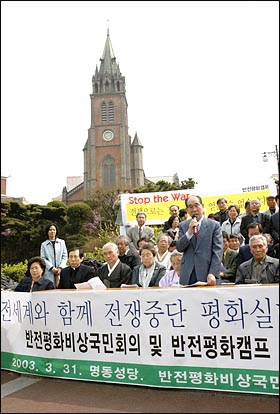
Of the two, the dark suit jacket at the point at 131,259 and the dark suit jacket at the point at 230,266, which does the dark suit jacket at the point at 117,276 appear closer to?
the dark suit jacket at the point at 131,259

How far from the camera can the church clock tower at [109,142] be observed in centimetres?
7538

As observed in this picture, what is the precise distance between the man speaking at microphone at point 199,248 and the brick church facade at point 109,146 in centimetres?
6794

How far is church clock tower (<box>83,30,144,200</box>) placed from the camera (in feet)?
247

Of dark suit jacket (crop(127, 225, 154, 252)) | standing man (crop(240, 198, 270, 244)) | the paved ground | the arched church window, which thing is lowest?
the paved ground

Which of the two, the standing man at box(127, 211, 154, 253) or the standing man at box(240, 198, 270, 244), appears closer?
the standing man at box(240, 198, 270, 244)

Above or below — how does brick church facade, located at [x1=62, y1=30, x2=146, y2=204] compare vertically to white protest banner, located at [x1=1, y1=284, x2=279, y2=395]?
above

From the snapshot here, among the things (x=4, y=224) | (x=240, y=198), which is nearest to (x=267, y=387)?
(x=240, y=198)

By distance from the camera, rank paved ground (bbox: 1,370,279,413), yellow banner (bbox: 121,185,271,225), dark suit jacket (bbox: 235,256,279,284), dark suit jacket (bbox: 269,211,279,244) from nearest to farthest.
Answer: paved ground (bbox: 1,370,279,413) < dark suit jacket (bbox: 235,256,279,284) < dark suit jacket (bbox: 269,211,279,244) < yellow banner (bbox: 121,185,271,225)

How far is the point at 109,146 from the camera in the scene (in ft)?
254

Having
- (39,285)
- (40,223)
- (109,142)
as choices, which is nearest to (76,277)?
(39,285)

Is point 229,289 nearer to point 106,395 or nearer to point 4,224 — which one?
point 106,395

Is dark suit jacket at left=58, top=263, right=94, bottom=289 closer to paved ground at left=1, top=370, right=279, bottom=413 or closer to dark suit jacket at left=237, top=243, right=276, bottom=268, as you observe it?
paved ground at left=1, top=370, right=279, bottom=413

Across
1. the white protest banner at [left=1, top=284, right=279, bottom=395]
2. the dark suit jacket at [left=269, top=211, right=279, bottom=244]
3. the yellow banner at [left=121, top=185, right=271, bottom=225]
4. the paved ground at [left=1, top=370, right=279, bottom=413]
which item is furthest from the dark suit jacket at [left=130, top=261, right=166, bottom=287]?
the yellow banner at [left=121, top=185, right=271, bottom=225]

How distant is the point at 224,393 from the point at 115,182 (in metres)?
71.6
